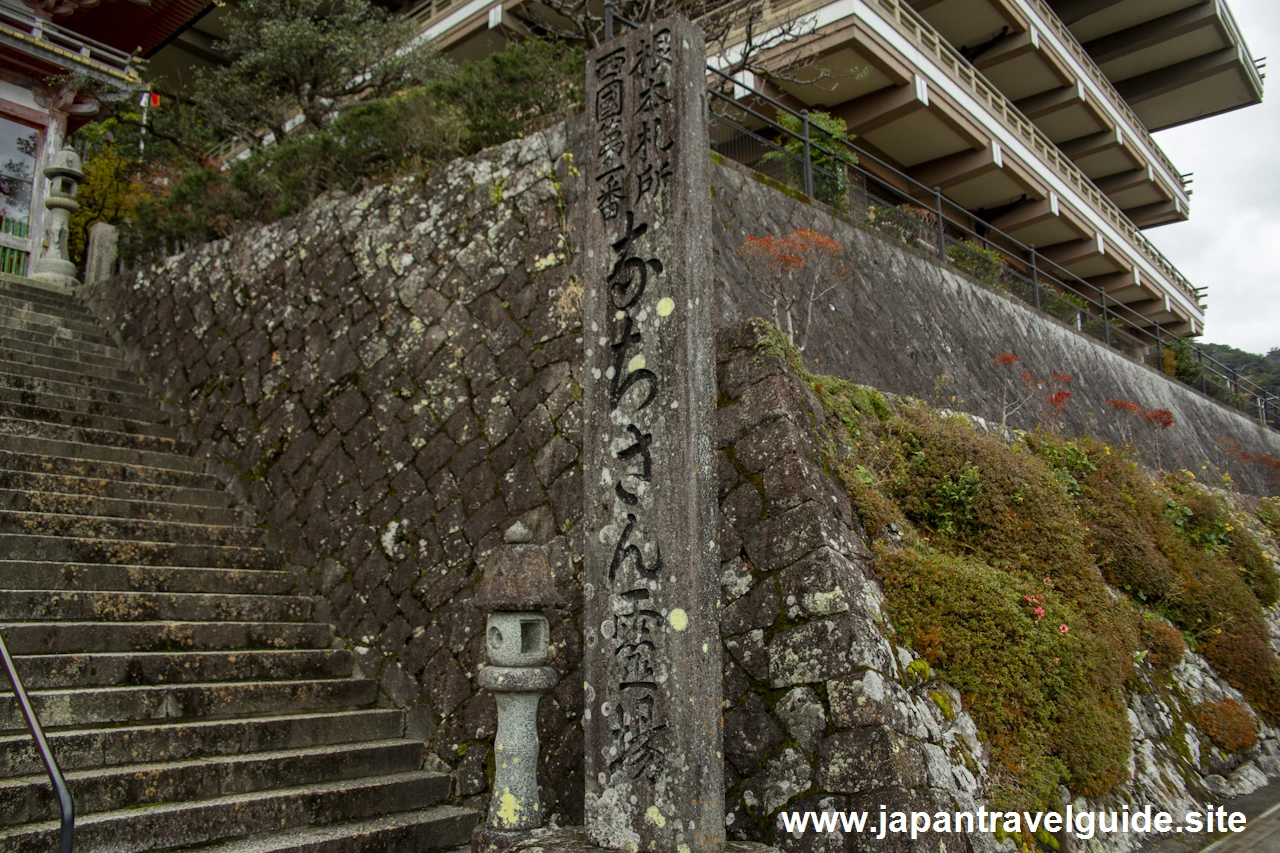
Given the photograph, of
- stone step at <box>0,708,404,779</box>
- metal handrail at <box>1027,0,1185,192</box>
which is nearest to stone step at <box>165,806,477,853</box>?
stone step at <box>0,708,404,779</box>

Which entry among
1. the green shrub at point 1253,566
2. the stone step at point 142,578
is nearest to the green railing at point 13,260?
the stone step at point 142,578

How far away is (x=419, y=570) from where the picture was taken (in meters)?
5.80

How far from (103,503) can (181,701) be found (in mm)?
2258

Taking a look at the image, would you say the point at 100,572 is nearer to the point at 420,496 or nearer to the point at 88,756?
the point at 88,756

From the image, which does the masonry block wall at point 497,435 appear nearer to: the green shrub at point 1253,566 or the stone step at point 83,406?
the stone step at point 83,406

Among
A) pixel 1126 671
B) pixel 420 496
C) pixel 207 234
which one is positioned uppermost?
pixel 207 234

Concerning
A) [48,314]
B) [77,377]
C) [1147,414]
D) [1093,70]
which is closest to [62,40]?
[48,314]

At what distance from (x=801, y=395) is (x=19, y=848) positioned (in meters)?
4.25

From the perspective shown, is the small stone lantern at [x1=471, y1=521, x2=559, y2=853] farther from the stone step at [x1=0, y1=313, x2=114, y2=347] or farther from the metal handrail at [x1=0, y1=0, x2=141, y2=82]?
the metal handrail at [x1=0, y1=0, x2=141, y2=82]

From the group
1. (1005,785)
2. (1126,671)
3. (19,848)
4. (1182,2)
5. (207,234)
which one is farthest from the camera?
(1182,2)

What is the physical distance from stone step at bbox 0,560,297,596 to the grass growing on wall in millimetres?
4163

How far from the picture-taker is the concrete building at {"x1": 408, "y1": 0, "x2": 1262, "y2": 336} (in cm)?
1371

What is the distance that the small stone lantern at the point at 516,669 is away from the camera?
155 inches

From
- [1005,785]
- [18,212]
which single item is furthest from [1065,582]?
[18,212]
